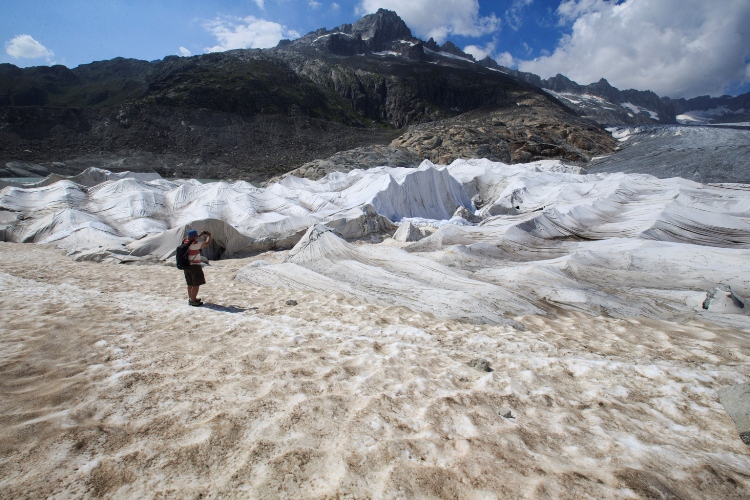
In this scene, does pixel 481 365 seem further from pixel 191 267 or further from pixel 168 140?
pixel 168 140

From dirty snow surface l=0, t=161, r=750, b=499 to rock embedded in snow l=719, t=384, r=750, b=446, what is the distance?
0.08 m

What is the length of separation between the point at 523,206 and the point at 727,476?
1459cm

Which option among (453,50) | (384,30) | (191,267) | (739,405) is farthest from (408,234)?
(453,50)

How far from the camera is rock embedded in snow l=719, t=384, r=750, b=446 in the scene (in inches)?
92.5

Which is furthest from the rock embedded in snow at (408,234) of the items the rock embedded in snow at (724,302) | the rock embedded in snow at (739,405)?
the rock embedded in snow at (739,405)

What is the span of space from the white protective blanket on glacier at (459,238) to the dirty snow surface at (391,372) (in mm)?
62

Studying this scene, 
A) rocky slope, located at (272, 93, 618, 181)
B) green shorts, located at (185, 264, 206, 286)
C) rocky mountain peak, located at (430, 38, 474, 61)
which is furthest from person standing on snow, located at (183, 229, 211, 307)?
rocky mountain peak, located at (430, 38, 474, 61)

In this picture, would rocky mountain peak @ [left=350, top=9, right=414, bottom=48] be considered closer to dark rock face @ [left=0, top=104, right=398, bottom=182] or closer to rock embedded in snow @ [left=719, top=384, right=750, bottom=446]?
dark rock face @ [left=0, top=104, right=398, bottom=182]

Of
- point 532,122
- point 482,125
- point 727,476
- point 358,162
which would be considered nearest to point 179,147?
point 358,162

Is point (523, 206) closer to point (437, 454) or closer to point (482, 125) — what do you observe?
point (437, 454)

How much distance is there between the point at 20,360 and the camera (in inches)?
119

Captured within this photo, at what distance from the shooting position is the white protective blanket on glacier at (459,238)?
5383 mm

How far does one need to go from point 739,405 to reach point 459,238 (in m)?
5.90

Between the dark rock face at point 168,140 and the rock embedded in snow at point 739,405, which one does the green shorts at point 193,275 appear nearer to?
the rock embedded in snow at point 739,405
